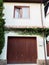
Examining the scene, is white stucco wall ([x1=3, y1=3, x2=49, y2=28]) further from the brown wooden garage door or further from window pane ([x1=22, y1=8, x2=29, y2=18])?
the brown wooden garage door

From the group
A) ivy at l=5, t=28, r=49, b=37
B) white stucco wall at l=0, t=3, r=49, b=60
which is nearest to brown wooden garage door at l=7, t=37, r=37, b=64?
white stucco wall at l=0, t=3, r=49, b=60

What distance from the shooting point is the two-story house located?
17.7 meters

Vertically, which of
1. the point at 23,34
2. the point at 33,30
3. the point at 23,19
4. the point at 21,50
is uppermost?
the point at 23,19

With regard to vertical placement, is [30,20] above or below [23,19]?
below

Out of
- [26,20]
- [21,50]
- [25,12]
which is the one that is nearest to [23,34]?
[26,20]

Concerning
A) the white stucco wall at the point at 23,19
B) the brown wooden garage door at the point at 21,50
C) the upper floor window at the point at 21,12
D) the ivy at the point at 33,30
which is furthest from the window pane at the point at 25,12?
the brown wooden garage door at the point at 21,50

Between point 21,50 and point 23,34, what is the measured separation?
168 centimetres

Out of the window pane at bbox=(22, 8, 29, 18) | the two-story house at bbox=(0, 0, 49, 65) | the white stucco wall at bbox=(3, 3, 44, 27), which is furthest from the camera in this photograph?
the window pane at bbox=(22, 8, 29, 18)

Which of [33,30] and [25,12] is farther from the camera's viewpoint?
[25,12]

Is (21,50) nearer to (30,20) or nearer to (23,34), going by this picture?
(23,34)

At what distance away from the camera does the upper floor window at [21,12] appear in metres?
18.7

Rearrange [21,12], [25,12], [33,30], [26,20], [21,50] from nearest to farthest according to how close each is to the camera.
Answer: [33,30] → [21,50] → [26,20] → [25,12] → [21,12]

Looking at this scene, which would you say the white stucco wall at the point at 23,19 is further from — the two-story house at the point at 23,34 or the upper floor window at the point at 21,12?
the upper floor window at the point at 21,12

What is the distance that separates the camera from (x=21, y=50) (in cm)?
1802
